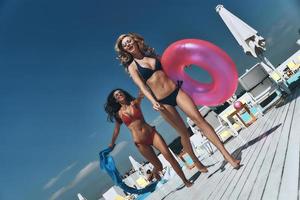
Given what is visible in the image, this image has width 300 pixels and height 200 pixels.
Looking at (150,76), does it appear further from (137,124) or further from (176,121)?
(137,124)

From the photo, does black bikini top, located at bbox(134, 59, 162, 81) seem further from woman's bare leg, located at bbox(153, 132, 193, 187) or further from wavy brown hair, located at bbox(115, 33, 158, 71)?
woman's bare leg, located at bbox(153, 132, 193, 187)

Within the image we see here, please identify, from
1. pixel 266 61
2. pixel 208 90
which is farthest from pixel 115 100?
pixel 266 61

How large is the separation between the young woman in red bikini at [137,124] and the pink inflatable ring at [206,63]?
35.5 inches

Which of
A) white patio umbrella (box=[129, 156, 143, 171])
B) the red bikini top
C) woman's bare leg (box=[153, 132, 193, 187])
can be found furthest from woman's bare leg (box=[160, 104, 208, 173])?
white patio umbrella (box=[129, 156, 143, 171])

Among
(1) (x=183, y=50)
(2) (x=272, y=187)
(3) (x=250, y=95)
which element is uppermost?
(1) (x=183, y=50)

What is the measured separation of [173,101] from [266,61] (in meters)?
6.84

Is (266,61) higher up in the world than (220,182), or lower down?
higher up

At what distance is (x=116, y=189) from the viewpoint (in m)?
17.7

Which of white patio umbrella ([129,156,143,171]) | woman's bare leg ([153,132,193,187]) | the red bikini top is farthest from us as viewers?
white patio umbrella ([129,156,143,171])

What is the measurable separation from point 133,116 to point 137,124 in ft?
0.50

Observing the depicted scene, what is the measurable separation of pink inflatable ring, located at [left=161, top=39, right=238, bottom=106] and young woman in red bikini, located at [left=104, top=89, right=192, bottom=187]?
0.90 meters

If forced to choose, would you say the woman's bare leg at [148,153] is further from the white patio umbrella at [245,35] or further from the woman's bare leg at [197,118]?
the white patio umbrella at [245,35]

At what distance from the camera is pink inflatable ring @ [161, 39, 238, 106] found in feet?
17.3

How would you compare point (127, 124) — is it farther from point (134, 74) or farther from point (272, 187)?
point (272, 187)
